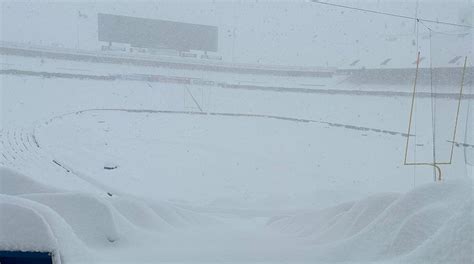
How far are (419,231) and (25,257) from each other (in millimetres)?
1567

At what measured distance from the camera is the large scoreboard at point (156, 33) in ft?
83.1

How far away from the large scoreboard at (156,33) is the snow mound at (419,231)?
25.2 meters

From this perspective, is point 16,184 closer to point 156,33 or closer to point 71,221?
point 71,221

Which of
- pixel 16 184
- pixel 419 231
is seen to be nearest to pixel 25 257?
pixel 419 231

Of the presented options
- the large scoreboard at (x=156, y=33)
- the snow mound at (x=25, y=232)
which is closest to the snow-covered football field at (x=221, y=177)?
the snow mound at (x=25, y=232)

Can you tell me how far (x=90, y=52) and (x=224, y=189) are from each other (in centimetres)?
1919

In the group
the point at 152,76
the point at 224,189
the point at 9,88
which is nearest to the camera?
the point at 224,189

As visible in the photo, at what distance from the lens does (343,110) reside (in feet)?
62.0

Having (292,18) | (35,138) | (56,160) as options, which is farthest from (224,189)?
(292,18)

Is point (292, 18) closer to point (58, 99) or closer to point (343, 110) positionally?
point (343, 110)

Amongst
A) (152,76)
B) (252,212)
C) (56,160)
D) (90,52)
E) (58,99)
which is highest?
(90,52)

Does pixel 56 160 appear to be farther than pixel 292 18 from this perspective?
No

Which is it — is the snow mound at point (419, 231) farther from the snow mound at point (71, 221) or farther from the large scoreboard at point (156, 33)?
the large scoreboard at point (156, 33)

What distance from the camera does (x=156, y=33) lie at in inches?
Answer: 1067
